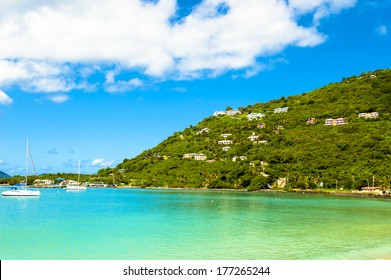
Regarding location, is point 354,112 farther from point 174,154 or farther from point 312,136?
point 174,154

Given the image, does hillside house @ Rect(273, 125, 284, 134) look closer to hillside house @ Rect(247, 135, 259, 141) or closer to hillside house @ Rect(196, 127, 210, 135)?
hillside house @ Rect(247, 135, 259, 141)

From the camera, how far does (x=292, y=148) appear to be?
8588 cm

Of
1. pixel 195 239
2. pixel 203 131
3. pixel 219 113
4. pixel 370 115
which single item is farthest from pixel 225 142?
pixel 195 239

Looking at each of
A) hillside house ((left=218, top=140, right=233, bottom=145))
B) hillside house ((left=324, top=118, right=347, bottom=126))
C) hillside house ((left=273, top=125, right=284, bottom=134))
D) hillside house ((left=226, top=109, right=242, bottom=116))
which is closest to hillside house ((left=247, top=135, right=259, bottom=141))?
hillside house ((left=273, top=125, right=284, bottom=134))

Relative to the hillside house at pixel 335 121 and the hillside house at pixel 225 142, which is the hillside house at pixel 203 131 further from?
the hillside house at pixel 335 121

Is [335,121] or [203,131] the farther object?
[203,131]

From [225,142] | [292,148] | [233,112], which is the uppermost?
[233,112]

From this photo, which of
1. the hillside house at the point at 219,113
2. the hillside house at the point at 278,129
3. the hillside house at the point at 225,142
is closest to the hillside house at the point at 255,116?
the hillside house at the point at 219,113

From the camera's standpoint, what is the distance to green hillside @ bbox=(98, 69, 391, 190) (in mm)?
73250

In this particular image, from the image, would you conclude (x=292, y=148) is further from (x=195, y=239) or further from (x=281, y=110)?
(x=195, y=239)

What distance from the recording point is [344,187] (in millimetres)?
69375

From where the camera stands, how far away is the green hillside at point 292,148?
73250 millimetres

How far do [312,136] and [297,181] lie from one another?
14.6m
